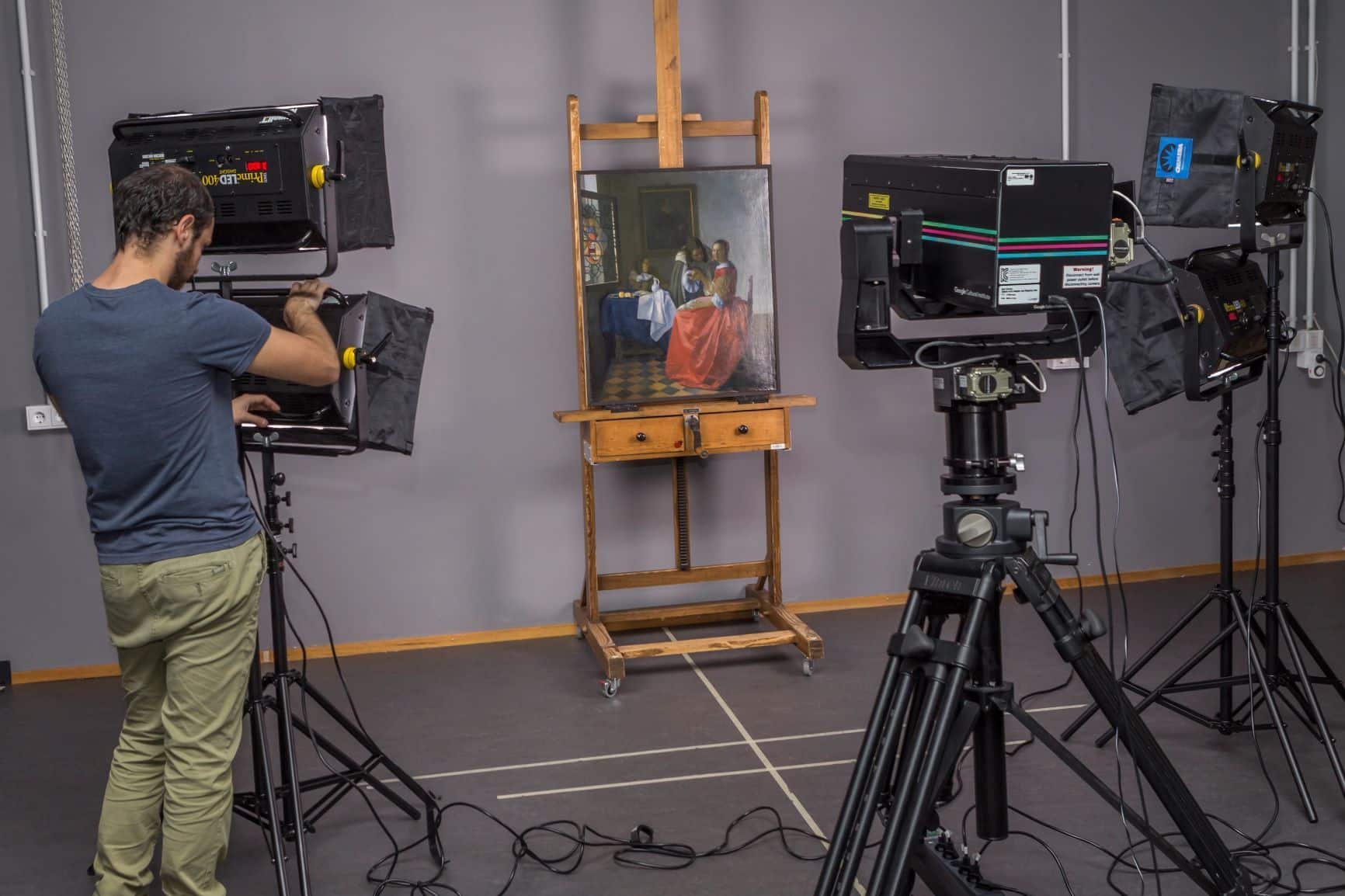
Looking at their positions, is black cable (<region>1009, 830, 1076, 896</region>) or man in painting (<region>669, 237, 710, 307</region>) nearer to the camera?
black cable (<region>1009, 830, 1076, 896</region>)

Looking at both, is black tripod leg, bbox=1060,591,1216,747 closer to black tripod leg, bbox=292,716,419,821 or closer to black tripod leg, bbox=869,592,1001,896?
black tripod leg, bbox=869,592,1001,896

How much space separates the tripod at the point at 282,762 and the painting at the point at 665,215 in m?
1.84

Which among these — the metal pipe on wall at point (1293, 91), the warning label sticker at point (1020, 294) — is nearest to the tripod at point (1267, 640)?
the warning label sticker at point (1020, 294)

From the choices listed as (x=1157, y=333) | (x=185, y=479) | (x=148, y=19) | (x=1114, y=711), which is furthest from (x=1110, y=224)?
(x=148, y=19)

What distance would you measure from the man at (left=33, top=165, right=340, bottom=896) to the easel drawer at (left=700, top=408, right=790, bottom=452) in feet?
6.38

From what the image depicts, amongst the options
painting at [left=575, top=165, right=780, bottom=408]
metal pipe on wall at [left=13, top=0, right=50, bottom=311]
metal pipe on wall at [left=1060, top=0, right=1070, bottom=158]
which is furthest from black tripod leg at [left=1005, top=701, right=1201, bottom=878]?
metal pipe on wall at [left=13, top=0, right=50, bottom=311]

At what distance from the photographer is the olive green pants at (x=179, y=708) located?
7.72 ft

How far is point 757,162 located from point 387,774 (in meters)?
2.35

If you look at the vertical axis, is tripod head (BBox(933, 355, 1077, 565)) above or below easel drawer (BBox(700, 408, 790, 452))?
above

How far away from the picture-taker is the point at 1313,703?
3.05 metres

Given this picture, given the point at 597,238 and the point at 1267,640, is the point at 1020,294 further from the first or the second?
the point at 597,238

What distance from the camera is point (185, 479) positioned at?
2.34 meters

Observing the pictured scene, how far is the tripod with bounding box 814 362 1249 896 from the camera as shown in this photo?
193 cm

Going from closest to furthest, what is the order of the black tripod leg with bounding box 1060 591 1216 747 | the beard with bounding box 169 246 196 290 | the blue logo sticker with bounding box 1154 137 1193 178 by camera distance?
the beard with bounding box 169 246 196 290
the blue logo sticker with bounding box 1154 137 1193 178
the black tripod leg with bounding box 1060 591 1216 747
